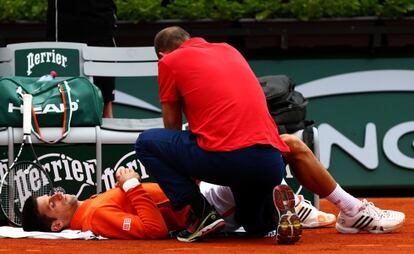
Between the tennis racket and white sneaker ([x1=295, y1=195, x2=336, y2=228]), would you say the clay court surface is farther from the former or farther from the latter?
the tennis racket

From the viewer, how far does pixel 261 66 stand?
11.0 meters

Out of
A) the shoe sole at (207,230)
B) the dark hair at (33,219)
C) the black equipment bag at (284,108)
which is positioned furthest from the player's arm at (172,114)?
the black equipment bag at (284,108)

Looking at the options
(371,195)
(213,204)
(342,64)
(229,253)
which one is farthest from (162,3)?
(229,253)

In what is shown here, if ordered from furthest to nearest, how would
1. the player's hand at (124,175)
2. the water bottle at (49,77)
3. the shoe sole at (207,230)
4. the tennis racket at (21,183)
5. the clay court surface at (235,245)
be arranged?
the water bottle at (49,77)
the tennis racket at (21,183)
the player's hand at (124,175)
the shoe sole at (207,230)
the clay court surface at (235,245)

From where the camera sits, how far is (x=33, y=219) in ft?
25.8

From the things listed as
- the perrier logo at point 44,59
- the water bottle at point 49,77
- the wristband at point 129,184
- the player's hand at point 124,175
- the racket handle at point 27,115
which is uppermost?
the perrier logo at point 44,59

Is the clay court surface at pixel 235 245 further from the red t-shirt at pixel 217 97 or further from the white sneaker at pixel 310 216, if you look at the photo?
the red t-shirt at pixel 217 97

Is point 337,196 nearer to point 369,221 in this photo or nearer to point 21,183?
point 369,221

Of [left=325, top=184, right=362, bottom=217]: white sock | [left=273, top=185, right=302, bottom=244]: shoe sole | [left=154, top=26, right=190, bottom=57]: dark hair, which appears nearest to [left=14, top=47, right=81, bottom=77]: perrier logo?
[left=154, top=26, right=190, bottom=57]: dark hair

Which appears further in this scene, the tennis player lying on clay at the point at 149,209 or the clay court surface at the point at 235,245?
the tennis player lying on clay at the point at 149,209

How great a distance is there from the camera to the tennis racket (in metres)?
8.27

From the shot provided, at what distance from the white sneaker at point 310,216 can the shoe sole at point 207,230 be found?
91 centimetres

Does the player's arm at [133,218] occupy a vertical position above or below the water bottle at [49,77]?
below

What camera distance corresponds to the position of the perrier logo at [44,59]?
30.3 feet
